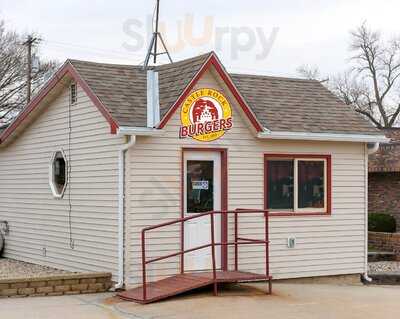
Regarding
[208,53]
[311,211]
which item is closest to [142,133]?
[208,53]

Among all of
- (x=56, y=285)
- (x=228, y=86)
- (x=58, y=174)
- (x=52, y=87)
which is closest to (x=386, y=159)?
(x=228, y=86)

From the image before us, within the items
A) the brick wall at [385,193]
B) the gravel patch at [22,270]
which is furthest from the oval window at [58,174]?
the brick wall at [385,193]

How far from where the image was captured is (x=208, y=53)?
1313 cm

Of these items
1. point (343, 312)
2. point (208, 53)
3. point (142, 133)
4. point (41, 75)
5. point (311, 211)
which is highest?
point (41, 75)

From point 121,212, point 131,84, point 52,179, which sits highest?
point 131,84

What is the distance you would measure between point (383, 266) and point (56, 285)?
858cm

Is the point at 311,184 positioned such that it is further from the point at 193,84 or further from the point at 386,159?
the point at 386,159

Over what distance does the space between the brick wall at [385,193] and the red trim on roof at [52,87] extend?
11111 millimetres

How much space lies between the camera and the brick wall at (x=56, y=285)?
40.1 feet

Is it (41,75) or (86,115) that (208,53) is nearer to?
(86,115)

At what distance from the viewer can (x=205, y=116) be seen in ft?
43.8

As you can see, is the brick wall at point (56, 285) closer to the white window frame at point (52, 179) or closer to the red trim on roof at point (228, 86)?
the white window frame at point (52, 179)

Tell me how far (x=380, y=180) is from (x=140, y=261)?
38.9 ft

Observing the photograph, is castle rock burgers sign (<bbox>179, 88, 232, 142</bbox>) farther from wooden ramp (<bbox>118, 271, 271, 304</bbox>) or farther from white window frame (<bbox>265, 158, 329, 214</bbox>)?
wooden ramp (<bbox>118, 271, 271, 304</bbox>)
